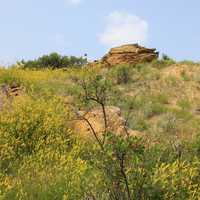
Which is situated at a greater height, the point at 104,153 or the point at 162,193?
the point at 104,153

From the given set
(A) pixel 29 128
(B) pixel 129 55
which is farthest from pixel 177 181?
(B) pixel 129 55

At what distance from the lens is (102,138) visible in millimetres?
12266

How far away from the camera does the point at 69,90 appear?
1855 cm

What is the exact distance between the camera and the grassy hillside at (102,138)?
7.34 metres

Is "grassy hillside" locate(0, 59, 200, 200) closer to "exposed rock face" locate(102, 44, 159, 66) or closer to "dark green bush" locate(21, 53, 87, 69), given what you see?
"exposed rock face" locate(102, 44, 159, 66)

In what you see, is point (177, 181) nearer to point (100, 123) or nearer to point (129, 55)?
point (100, 123)

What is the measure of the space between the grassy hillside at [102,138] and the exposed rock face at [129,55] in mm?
707

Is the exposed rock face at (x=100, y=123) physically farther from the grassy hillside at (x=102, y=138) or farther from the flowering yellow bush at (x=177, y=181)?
the flowering yellow bush at (x=177, y=181)

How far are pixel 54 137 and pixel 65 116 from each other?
3.96 ft

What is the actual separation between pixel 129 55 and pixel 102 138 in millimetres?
13755

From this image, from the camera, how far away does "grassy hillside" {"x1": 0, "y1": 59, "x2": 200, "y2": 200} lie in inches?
289

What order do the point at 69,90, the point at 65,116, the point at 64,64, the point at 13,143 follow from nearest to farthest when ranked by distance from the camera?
1. the point at 13,143
2. the point at 65,116
3. the point at 69,90
4. the point at 64,64

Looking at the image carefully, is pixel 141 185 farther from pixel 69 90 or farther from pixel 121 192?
pixel 69 90

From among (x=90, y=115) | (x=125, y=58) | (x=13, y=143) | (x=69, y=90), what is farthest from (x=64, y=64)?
(x=13, y=143)
